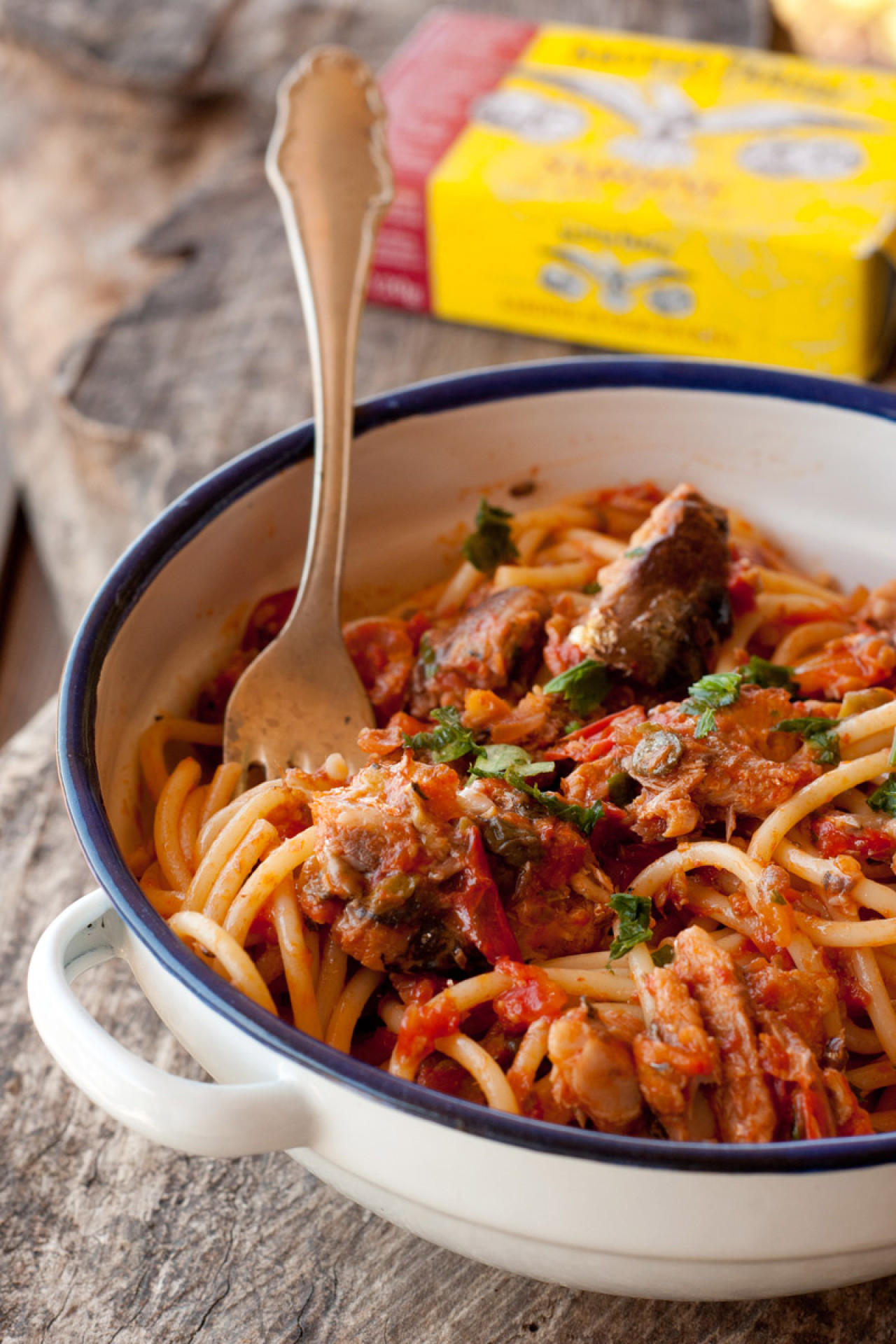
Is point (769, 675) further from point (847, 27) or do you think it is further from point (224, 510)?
point (847, 27)

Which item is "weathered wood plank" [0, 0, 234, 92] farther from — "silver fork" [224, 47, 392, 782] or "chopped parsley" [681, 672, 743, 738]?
"chopped parsley" [681, 672, 743, 738]

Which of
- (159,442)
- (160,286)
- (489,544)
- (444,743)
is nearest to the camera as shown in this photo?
(444,743)

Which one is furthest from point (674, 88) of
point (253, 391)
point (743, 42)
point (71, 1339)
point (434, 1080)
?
point (71, 1339)

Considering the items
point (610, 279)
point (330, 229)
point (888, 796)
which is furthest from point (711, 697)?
point (610, 279)

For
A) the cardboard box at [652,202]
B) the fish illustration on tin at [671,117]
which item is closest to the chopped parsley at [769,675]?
the cardboard box at [652,202]

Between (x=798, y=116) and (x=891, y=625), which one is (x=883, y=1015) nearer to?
(x=891, y=625)

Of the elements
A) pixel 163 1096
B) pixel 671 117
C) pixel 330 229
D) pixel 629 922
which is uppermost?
pixel 330 229
